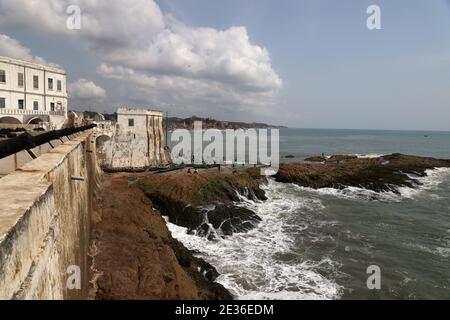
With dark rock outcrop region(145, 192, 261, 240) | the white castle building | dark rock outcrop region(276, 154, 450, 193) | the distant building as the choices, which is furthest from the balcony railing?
dark rock outcrop region(276, 154, 450, 193)

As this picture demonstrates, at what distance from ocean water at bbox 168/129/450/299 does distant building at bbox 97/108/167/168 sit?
1854 cm

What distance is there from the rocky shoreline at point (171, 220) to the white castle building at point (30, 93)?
9940mm

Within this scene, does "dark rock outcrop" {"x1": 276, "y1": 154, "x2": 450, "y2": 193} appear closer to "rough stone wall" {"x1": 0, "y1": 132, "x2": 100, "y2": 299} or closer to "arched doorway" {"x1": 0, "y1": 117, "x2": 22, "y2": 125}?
"arched doorway" {"x1": 0, "y1": 117, "x2": 22, "y2": 125}

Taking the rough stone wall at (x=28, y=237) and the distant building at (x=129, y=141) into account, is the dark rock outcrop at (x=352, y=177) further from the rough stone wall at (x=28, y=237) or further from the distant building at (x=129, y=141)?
the rough stone wall at (x=28, y=237)

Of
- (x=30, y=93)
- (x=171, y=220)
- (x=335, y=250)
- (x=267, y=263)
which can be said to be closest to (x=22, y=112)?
(x=30, y=93)

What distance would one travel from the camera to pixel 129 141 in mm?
40125

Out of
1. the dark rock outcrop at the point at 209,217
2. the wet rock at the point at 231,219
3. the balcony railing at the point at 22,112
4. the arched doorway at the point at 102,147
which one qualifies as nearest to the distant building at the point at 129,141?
the arched doorway at the point at 102,147

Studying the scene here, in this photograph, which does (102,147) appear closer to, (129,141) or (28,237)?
(129,141)

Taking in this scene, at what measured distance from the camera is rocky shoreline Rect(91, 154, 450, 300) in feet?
41.9

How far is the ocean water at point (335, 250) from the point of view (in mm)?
14641

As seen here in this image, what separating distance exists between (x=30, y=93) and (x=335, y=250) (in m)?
36.2
